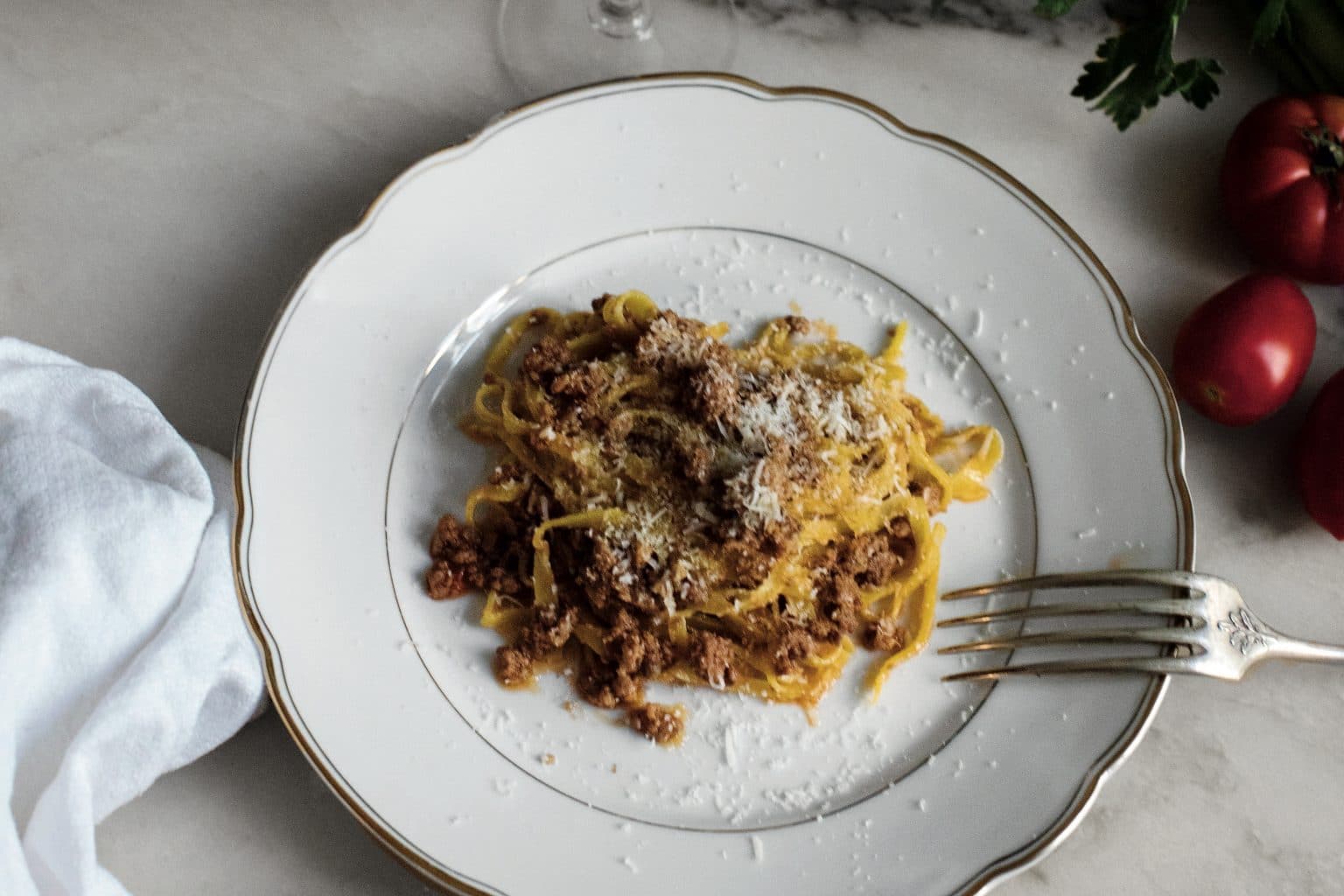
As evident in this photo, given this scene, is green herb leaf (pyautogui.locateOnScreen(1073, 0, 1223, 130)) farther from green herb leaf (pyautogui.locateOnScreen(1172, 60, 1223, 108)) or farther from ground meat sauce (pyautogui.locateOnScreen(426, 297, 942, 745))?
→ ground meat sauce (pyautogui.locateOnScreen(426, 297, 942, 745))

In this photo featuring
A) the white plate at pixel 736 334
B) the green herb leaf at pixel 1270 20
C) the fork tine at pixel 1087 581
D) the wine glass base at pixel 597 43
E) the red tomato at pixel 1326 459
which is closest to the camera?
the white plate at pixel 736 334

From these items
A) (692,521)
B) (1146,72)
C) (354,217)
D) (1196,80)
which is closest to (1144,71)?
(1146,72)

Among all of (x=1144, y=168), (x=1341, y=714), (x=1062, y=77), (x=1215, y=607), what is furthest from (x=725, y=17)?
(x=1341, y=714)

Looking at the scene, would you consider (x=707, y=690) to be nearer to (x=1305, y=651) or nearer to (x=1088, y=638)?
(x=1088, y=638)

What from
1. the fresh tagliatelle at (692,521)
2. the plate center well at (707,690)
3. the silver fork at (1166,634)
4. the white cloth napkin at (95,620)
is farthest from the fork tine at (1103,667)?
the white cloth napkin at (95,620)

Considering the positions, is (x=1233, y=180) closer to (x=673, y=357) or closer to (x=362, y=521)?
(x=673, y=357)

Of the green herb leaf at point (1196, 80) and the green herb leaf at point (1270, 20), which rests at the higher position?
the green herb leaf at point (1270, 20)

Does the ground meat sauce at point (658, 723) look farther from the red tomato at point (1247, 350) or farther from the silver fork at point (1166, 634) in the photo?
the red tomato at point (1247, 350)
